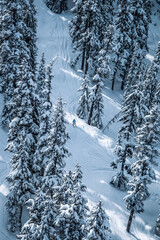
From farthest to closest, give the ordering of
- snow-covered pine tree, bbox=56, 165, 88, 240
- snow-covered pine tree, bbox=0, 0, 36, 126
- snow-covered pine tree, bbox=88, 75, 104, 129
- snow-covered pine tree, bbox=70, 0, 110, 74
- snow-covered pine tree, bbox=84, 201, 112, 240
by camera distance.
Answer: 1. snow-covered pine tree, bbox=70, 0, 110, 74
2. snow-covered pine tree, bbox=88, 75, 104, 129
3. snow-covered pine tree, bbox=0, 0, 36, 126
4. snow-covered pine tree, bbox=56, 165, 88, 240
5. snow-covered pine tree, bbox=84, 201, 112, 240

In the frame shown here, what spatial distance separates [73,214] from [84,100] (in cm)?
2257

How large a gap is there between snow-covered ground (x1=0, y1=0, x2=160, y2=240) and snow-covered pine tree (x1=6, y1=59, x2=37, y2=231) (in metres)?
3.56

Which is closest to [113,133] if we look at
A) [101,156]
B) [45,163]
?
[101,156]

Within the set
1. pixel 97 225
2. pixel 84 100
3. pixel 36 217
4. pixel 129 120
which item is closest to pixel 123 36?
pixel 84 100

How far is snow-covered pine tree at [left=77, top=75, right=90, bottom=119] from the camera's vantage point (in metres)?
34.1

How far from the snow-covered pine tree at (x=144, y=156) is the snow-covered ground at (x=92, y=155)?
3512 mm

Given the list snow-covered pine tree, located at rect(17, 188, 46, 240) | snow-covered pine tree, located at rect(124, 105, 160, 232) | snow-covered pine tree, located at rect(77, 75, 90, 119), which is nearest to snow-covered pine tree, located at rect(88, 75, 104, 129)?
snow-covered pine tree, located at rect(77, 75, 90, 119)

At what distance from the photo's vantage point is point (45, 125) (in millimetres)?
18422

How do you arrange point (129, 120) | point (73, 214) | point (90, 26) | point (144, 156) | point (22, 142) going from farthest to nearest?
point (90, 26), point (129, 120), point (144, 156), point (22, 142), point (73, 214)

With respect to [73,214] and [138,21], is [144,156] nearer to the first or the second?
[73,214]

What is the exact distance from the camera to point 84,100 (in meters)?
35.1

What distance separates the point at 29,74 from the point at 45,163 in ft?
23.8

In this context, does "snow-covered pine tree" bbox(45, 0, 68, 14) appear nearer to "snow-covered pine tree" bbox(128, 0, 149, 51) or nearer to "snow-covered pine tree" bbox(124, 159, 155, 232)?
"snow-covered pine tree" bbox(128, 0, 149, 51)

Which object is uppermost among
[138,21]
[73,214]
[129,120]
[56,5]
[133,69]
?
[138,21]
